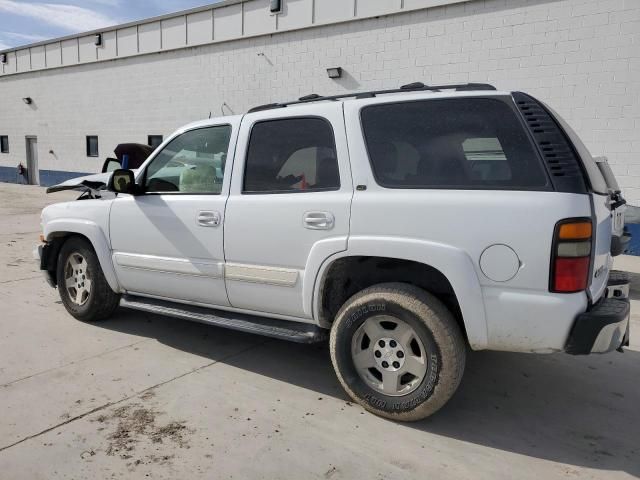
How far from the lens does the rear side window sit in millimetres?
2654

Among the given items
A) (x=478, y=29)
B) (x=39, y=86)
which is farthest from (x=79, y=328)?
(x=39, y=86)

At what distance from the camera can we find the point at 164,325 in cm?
477

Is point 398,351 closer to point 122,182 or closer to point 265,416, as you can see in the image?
point 265,416

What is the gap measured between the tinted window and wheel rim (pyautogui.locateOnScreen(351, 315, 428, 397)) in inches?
37.0

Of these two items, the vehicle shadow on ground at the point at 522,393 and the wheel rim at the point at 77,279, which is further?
the wheel rim at the point at 77,279

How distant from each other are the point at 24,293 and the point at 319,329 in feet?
13.8

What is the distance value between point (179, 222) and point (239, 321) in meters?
0.90

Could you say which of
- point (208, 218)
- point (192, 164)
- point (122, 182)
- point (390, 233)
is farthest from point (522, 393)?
point (122, 182)

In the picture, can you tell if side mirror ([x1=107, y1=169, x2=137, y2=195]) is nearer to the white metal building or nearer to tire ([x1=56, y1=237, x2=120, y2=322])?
tire ([x1=56, y1=237, x2=120, y2=322])

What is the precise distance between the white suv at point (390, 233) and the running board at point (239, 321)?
0.02 m

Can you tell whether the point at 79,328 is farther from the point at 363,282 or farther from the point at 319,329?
the point at 363,282

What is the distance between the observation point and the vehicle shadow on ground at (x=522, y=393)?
2.83 meters

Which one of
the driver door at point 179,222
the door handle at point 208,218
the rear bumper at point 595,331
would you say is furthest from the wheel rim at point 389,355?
the door handle at point 208,218

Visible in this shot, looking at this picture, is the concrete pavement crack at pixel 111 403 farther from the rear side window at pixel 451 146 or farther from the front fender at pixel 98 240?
the rear side window at pixel 451 146
